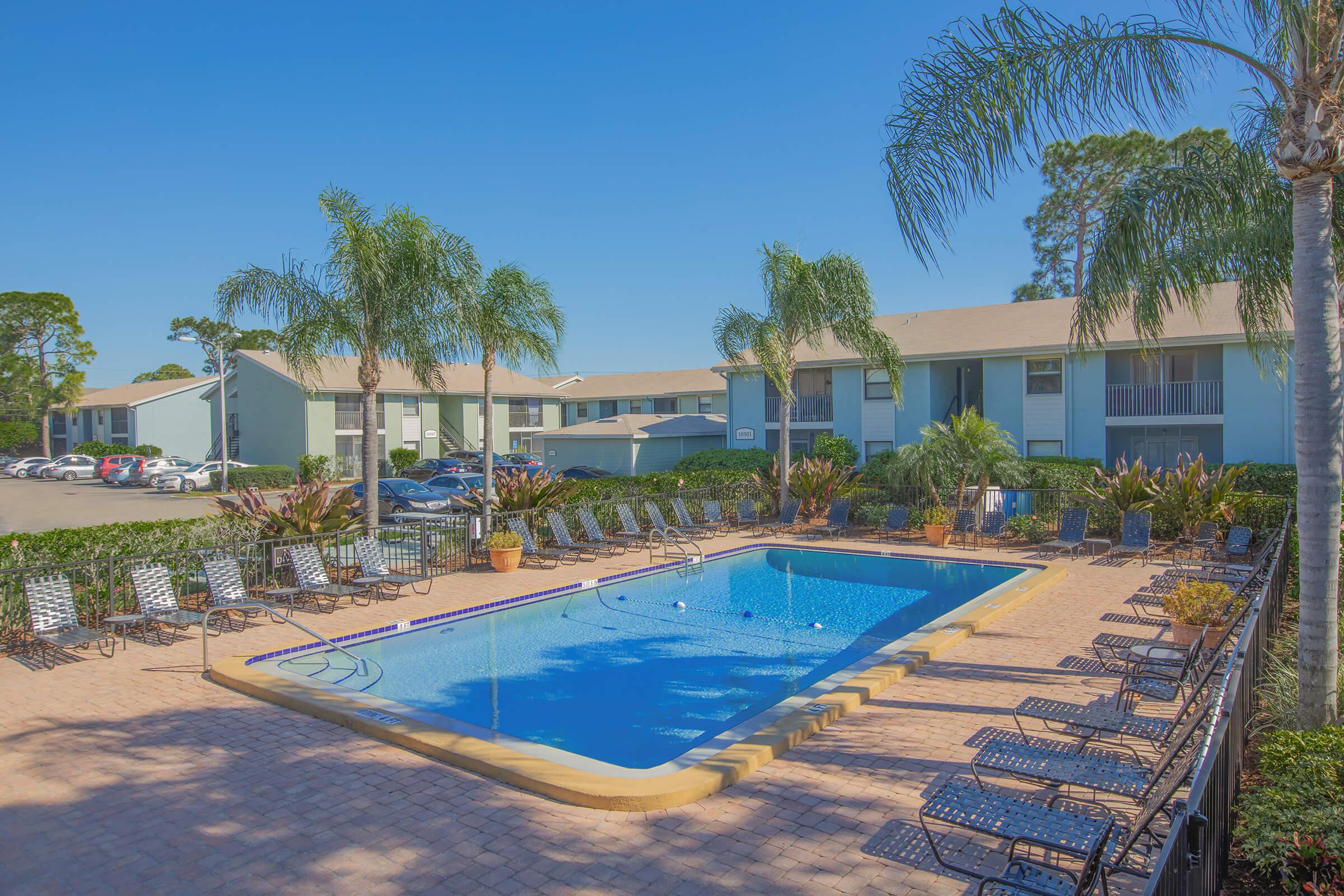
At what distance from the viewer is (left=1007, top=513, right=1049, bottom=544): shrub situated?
1845 centimetres

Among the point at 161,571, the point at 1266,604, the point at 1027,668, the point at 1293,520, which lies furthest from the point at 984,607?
the point at 161,571

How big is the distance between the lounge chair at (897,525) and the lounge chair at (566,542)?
22.5 ft

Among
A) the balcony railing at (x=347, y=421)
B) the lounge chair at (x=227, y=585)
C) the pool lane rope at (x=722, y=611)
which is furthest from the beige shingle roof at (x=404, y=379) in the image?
the lounge chair at (x=227, y=585)

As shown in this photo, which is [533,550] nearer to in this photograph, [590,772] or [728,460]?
[590,772]

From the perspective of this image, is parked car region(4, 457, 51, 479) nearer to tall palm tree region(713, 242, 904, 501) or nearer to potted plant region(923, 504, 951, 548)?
tall palm tree region(713, 242, 904, 501)

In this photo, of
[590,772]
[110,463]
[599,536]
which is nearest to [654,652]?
[590,772]

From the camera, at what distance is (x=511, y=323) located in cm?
2056

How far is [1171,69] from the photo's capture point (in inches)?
260

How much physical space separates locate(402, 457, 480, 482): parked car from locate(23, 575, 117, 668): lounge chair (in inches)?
900

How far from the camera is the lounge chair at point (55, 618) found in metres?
9.87

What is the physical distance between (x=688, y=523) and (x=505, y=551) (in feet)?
19.0

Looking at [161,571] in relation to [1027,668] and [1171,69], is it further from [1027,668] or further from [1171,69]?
[1171,69]

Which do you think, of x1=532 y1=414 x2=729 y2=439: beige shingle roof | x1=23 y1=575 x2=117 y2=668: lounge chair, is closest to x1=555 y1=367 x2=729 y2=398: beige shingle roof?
x1=532 y1=414 x2=729 y2=439: beige shingle roof

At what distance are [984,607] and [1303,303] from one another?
6.94m
